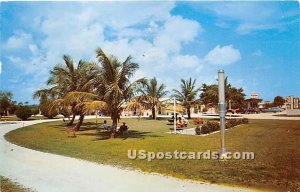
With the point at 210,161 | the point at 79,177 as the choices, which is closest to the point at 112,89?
the point at 210,161

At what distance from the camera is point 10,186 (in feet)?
22.0

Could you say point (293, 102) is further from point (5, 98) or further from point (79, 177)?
point (5, 98)

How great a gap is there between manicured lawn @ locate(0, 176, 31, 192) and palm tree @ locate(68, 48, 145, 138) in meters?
5.25

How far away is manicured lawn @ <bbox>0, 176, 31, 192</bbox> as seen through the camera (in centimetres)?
643

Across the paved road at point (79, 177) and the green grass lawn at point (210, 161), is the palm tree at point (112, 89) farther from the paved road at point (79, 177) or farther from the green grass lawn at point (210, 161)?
the paved road at point (79, 177)

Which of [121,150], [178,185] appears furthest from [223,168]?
[121,150]

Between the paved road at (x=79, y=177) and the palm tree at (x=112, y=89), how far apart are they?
11.8 ft

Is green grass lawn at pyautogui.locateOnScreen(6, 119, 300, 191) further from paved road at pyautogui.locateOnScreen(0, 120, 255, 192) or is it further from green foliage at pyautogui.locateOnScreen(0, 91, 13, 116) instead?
green foliage at pyautogui.locateOnScreen(0, 91, 13, 116)

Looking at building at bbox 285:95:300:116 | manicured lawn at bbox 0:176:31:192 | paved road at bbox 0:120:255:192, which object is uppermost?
building at bbox 285:95:300:116

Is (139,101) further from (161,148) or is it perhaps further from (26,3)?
(26,3)

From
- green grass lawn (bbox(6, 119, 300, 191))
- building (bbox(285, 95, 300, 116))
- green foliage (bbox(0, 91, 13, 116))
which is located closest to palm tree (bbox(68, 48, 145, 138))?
green grass lawn (bbox(6, 119, 300, 191))

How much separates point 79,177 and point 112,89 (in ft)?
17.3

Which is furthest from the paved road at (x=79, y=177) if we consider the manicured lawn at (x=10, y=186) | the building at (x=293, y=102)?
the building at (x=293, y=102)

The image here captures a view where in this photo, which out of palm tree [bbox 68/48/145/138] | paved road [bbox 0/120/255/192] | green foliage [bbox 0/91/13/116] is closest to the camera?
paved road [bbox 0/120/255/192]
